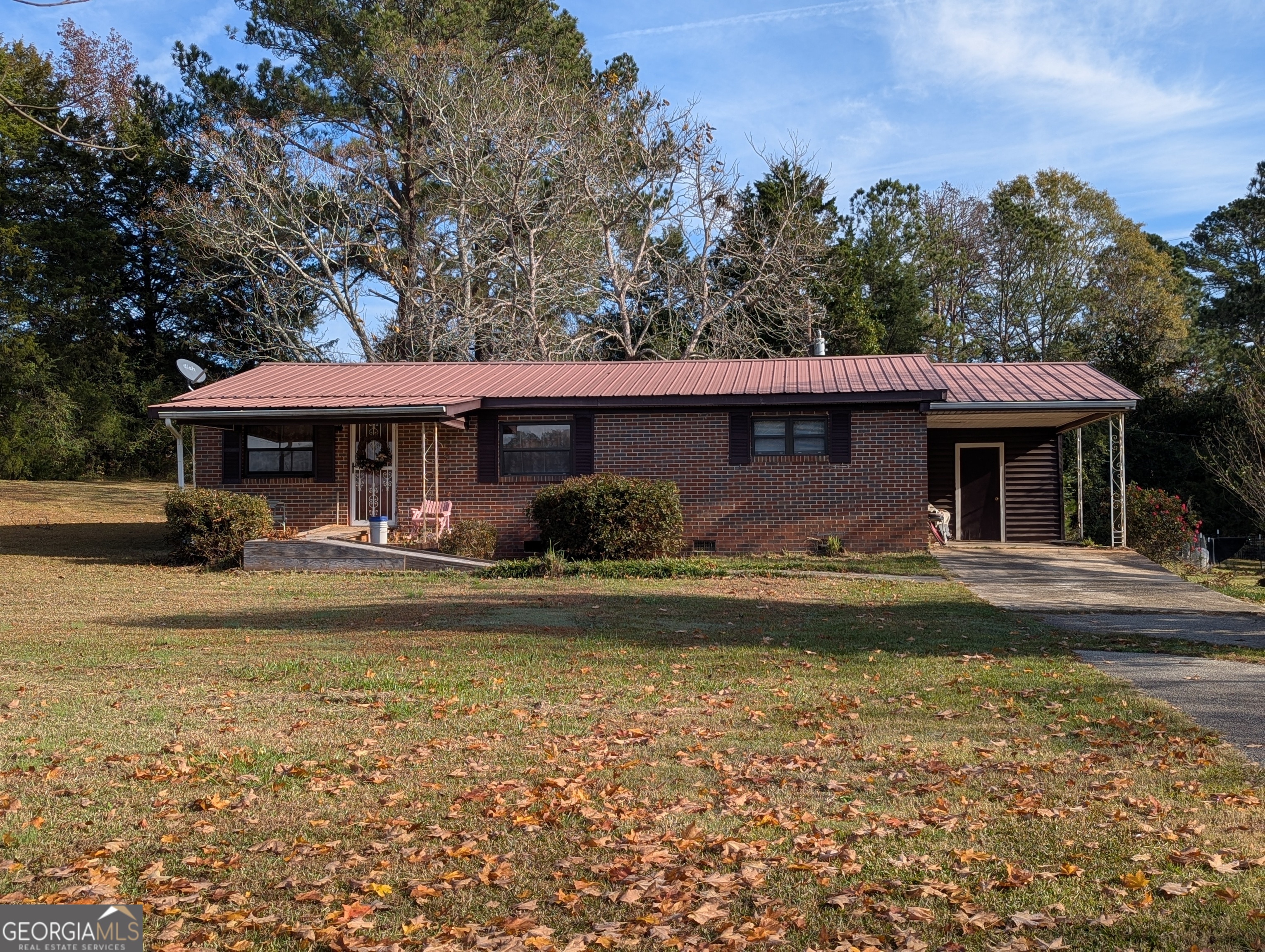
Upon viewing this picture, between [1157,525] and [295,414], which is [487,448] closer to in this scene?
[295,414]

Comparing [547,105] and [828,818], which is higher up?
[547,105]

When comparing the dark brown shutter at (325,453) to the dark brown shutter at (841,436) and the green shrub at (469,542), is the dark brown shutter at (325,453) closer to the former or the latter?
the green shrub at (469,542)

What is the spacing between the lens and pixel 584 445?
20.2m

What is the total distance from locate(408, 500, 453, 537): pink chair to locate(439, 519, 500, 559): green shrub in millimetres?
317

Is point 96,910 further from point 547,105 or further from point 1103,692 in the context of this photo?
point 547,105

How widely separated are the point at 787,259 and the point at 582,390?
13.7 m

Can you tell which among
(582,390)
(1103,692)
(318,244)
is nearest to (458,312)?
(318,244)

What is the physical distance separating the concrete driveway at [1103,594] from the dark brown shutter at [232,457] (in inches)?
529

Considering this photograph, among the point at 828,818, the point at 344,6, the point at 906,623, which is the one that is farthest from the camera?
the point at 344,6

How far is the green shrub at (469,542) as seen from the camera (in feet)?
62.5

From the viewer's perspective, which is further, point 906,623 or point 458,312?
point 458,312

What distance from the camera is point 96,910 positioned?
3.95 meters

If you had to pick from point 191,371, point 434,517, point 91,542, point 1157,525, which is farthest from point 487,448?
point 1157,525

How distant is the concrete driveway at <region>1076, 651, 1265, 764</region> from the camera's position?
6.62 m
